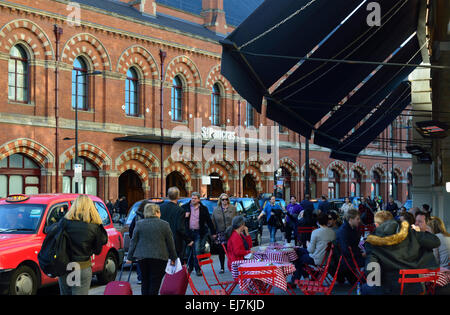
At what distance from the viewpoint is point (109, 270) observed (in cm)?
1323

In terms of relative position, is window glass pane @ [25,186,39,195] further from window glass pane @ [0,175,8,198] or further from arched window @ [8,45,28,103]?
arched window @ [8,45,28,103]

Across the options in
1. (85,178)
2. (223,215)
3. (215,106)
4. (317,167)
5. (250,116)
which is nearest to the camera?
(223,215)

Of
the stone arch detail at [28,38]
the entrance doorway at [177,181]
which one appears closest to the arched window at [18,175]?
the stone arch detail at [28,38]

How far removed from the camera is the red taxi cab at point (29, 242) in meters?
10.5

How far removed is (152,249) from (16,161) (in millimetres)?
25421

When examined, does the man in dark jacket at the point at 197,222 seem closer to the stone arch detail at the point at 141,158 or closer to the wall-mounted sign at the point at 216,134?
the stone arch detail at the point at 141,158

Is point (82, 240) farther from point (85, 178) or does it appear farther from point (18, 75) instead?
point (85, 178)

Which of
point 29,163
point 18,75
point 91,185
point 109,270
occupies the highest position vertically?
point 18,75

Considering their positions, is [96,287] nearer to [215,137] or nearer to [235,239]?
[235,239]

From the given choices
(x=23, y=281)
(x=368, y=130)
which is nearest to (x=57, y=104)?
(x=368, y=130)

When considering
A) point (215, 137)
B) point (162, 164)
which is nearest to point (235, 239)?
point (162, 164)

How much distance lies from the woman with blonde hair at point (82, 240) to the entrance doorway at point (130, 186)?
31.9 metres

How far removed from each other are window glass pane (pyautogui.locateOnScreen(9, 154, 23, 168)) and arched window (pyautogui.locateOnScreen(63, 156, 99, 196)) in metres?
2.77
